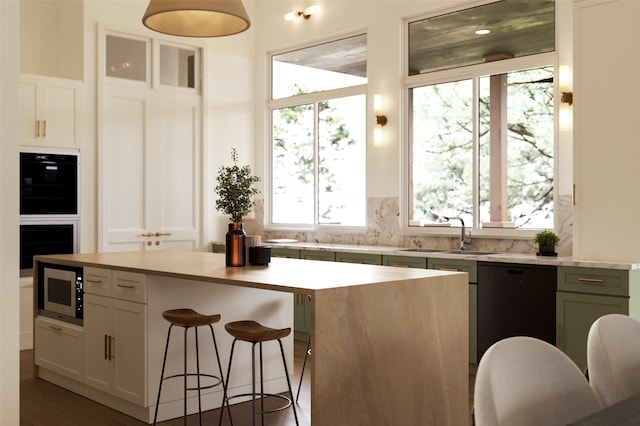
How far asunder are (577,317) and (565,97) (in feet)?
5.55

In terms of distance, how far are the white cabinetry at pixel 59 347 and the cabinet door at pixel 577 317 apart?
3264mm

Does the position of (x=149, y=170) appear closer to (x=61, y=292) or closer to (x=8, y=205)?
(x=61, y=292)

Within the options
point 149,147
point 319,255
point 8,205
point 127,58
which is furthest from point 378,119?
point 8,205

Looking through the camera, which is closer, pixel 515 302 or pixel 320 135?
pixel 515 302

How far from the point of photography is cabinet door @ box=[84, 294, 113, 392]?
4551mm

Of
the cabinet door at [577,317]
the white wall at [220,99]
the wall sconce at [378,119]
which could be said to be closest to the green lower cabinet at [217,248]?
the white wall at [220,99]

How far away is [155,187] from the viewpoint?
7379mm

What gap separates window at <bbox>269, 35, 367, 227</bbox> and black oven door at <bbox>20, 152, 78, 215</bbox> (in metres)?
2.32

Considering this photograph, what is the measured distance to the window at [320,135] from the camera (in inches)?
283

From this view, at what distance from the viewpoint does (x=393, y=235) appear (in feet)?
22.1

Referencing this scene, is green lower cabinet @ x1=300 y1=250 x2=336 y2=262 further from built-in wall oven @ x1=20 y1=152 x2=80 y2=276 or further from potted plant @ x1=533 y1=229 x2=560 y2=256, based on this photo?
built-in wall oven @ x1=20 y1=152 x2=80 y2=276

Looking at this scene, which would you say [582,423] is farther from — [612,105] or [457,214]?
[457,214]

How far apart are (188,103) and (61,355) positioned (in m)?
3.43

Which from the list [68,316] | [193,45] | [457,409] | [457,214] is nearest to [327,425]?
[457,409]
